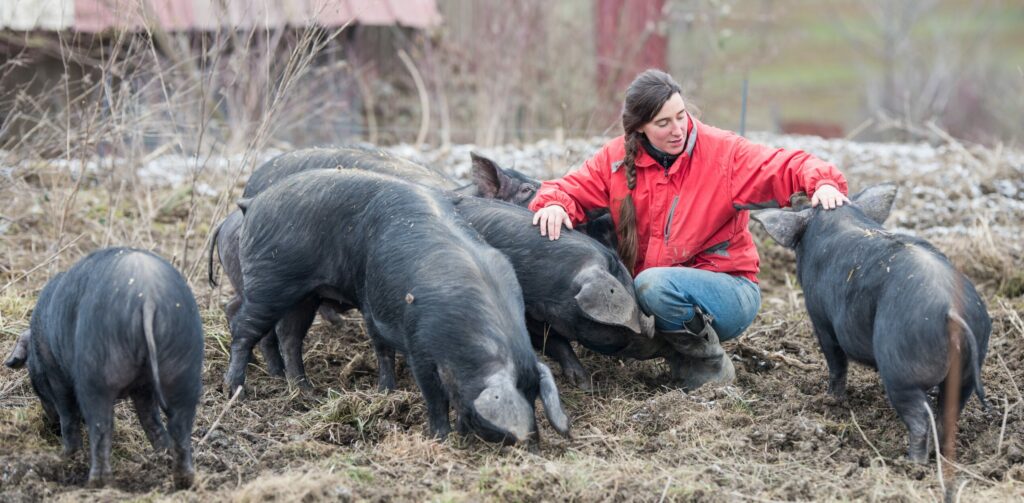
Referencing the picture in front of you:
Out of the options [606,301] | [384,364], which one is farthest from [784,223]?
[384,364]

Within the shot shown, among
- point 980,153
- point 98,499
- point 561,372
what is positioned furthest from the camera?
point 980,153

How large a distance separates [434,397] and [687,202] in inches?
63.6

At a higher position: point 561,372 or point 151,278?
point 151,278

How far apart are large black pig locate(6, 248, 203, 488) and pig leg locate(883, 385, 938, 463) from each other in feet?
8.44

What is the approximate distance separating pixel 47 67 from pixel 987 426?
388 inches

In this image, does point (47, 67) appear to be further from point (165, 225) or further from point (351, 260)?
point (351, 260)

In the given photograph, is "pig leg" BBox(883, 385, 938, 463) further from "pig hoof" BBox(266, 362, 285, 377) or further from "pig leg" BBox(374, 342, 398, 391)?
"pig hoof" BBox(266, 362, 285, 377)

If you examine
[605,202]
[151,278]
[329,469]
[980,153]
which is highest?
[151,278]

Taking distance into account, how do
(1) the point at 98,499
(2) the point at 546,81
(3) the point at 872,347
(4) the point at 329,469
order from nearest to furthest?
(1) the point at 98,499 < (4) the point at 329,469 < (3) the point at 872,347 < (2) the point at 546,81

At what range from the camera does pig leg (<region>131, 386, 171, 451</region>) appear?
4.17 m

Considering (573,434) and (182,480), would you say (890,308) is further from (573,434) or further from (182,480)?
(182,480)

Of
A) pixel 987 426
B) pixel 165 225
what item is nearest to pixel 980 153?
pixel 987 426

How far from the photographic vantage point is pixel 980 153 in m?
9.88

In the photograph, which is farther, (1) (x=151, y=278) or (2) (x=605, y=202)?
(2) (x=605, y=202)
